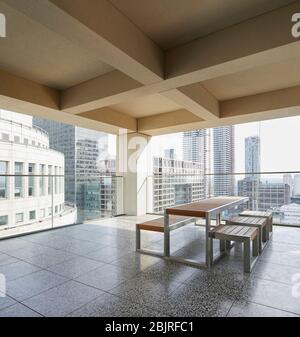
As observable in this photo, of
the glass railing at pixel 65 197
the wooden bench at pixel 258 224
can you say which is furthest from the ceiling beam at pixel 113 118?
the wooden bench at pixel 258 224

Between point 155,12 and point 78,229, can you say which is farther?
point 78,229

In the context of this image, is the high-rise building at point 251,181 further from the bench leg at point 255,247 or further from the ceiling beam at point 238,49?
the ceiling beam at point 238,49

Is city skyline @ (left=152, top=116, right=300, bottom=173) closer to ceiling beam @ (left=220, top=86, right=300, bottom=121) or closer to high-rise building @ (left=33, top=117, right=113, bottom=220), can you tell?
ceiling beam @ (left=220, top=86, right=300, bottom=121)

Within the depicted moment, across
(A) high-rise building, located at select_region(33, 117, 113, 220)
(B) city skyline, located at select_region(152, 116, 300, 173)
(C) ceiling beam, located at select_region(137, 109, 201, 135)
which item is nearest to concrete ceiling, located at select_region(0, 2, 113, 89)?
(A) high-rise building, located at select_region(33, 117, 113, 220)

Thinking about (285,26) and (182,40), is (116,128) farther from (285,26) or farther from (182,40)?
(285,26)

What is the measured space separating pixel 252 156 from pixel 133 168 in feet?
10.0

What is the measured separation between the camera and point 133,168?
19.7 ft

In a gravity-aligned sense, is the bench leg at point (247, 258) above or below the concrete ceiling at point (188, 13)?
below

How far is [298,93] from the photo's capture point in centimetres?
369

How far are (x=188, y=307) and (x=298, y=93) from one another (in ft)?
12.6

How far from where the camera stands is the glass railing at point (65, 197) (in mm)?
4520

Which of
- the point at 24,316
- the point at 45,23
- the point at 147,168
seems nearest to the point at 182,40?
the point at 45,23

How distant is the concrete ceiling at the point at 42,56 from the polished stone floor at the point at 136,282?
2.40 meters

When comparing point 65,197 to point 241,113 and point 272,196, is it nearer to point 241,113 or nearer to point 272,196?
point 241,113
